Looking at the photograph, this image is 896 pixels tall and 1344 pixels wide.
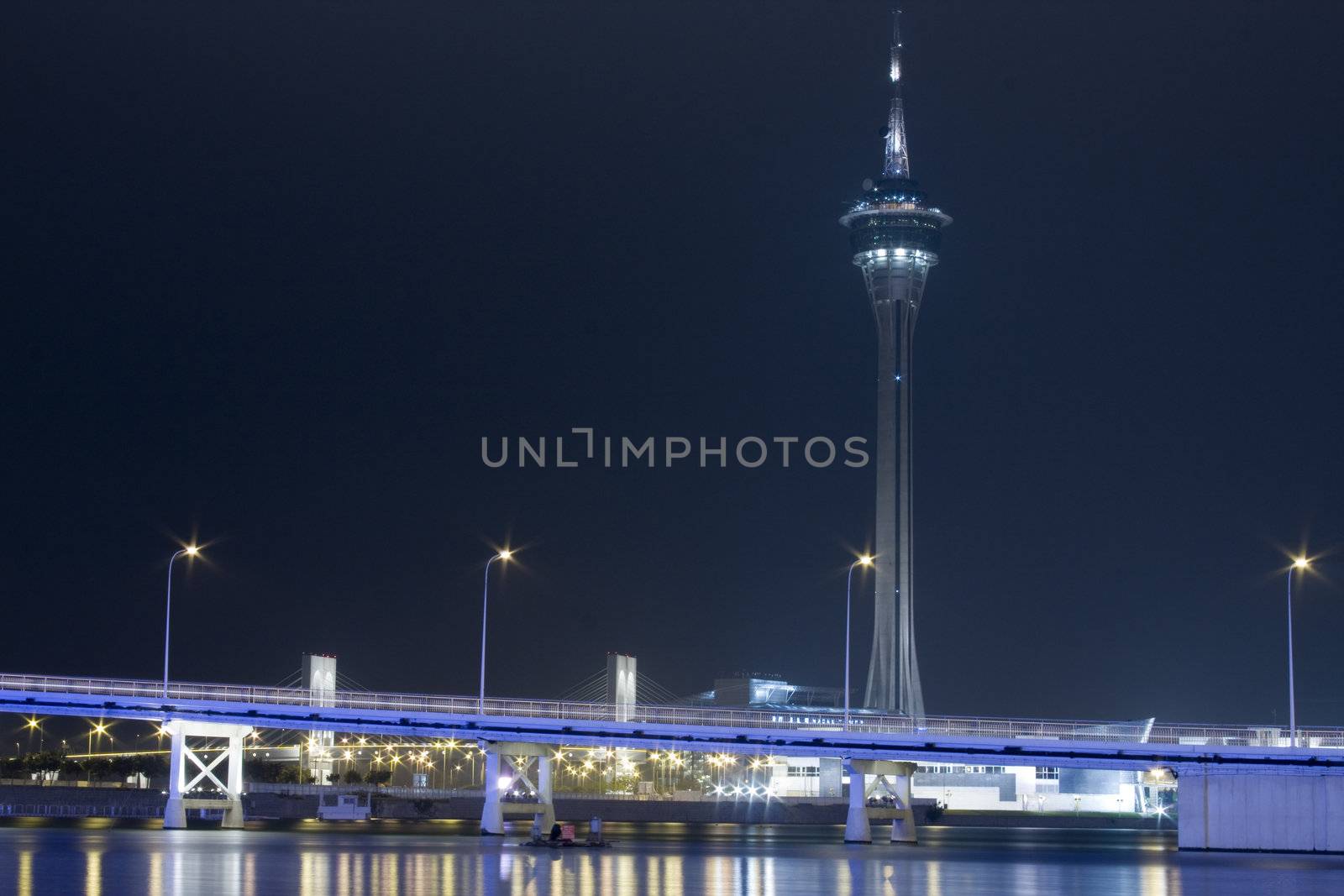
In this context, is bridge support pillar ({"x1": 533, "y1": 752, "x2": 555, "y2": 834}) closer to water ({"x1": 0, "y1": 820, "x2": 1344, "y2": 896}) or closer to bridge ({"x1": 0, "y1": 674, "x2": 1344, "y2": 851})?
bridge ({"x1": 0, "y1": 674, "x2": 1344, "y2": 851})

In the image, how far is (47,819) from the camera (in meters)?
132

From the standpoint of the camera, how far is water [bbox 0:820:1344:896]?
183 ft

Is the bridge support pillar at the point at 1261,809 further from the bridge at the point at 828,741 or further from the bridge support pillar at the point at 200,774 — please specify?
the bridge support pillar at the point at 200,774

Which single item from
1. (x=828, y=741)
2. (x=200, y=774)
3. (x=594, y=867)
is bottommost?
(x=594, y=867)

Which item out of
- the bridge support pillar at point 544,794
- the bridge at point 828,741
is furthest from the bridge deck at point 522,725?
the bridge support pillar at point 544,794

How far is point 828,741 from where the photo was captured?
348 ft

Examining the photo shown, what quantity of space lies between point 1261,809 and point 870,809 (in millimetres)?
27368

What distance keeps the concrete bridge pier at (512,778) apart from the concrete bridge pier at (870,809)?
1656 centimetres

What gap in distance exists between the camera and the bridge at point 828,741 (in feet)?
309

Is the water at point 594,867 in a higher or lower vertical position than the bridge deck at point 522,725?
lower

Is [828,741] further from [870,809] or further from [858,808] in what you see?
[870,809]

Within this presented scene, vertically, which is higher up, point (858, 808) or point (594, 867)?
point (858, 808)

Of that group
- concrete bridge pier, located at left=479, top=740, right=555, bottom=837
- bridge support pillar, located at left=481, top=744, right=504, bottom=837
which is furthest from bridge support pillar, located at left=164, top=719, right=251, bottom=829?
concrete bridge pier, located at left=479, top=740, right=555, bottom=837

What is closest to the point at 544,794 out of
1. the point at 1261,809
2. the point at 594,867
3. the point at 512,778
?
the point at 512,778
